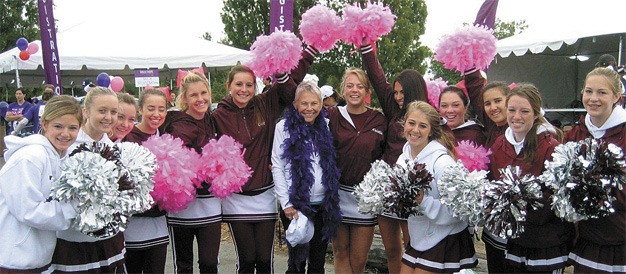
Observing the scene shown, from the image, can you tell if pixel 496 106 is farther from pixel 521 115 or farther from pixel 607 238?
pixel 607 238

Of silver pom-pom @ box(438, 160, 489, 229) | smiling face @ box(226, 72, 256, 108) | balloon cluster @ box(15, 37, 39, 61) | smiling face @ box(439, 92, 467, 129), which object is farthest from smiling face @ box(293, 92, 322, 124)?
balloon cluster @ box(15, 37, 39, 61)

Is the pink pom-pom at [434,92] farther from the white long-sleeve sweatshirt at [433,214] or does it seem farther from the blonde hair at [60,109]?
the blonde hair at [60,109]

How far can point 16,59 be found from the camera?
12258 mm

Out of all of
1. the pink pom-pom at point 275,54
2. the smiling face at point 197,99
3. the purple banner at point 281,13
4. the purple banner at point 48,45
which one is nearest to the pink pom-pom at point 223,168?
the smiling face at point 197,99

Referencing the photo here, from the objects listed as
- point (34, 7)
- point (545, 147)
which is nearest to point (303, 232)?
point (545, 147)

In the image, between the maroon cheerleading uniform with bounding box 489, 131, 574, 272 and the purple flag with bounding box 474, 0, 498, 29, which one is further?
the purple flag with bounding box 474, 0, 498, 29

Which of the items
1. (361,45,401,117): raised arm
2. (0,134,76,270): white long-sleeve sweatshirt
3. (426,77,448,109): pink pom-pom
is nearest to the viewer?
(0,134,76,270): white long-sleeve sweatshirt

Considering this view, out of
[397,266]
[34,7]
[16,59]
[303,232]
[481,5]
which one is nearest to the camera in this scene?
[303,232]

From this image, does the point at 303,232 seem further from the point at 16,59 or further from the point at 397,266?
the point at 16,59

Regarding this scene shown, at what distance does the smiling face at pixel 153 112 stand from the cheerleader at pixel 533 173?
234 cm

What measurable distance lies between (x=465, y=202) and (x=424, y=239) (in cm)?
46

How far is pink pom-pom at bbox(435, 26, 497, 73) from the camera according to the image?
408 centimetres

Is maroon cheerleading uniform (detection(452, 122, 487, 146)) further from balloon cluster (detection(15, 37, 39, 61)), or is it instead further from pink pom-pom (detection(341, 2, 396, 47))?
balloon cluster (detection(15, 37, 39, 61))

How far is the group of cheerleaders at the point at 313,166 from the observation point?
297cm
